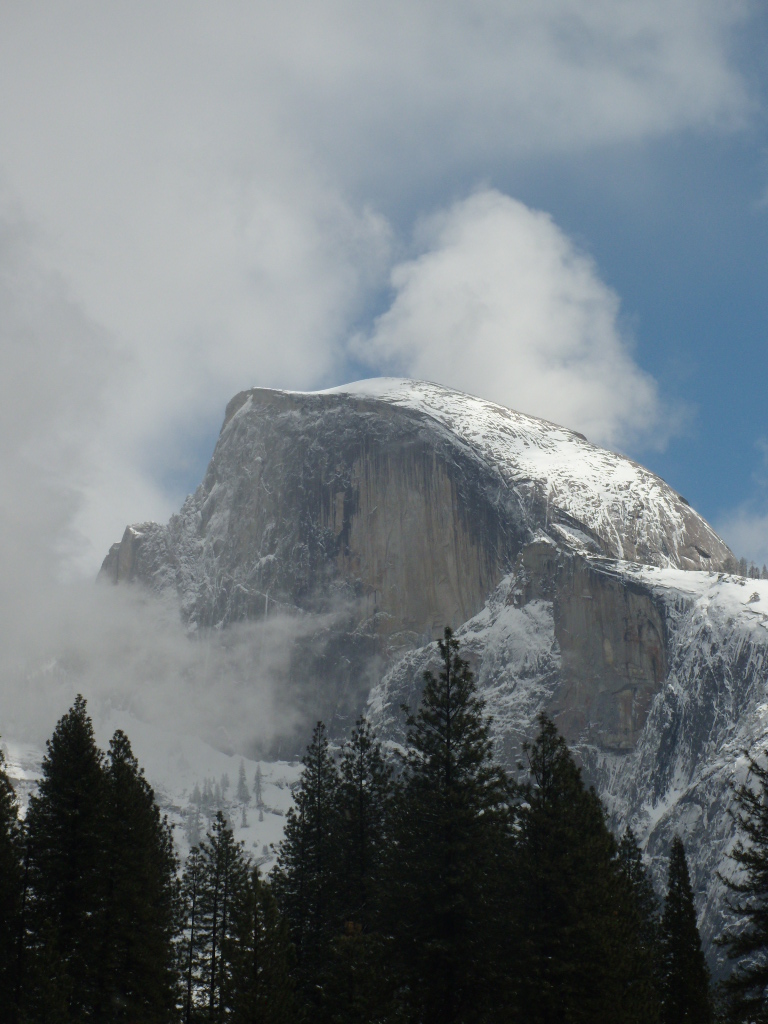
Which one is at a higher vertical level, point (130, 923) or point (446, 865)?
point (446, 865)

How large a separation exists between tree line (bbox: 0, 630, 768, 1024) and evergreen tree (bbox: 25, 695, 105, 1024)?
0.23 ft

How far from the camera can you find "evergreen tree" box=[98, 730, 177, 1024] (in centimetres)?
5181

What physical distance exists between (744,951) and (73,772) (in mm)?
28918

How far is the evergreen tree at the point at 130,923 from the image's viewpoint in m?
51.8

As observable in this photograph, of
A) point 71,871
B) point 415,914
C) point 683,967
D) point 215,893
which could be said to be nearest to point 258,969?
point 415,914

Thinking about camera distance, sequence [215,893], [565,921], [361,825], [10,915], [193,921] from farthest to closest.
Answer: [215,893] < [193,921] < [361,825] < [10,915] < [565,921]

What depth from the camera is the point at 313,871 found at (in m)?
69.1

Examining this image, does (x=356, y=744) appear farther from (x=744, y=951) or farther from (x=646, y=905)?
(x=744, y=951)

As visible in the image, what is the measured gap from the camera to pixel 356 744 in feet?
231

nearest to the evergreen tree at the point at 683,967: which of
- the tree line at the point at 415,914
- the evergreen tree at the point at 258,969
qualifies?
the tree line at the point at 415,914

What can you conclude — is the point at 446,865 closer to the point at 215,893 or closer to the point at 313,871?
the point at 313,871

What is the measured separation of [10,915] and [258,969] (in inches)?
415

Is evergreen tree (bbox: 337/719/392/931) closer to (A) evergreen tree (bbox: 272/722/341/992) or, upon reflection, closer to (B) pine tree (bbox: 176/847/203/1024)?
(A) evergreen tree (bbox: 272/722/341/992)

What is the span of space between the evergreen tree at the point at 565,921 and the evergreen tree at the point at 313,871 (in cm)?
1454
